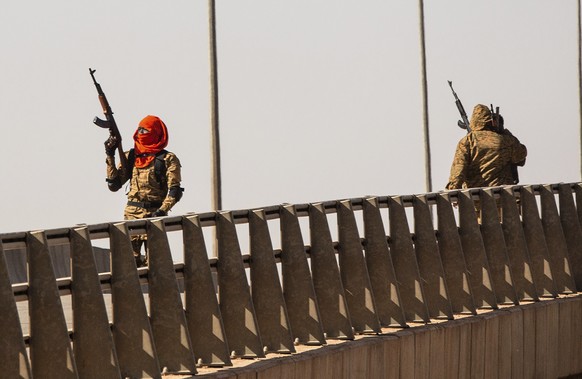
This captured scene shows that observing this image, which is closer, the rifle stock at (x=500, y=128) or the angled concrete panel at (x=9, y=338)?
the angled concrete panel at (x=9, y=338)

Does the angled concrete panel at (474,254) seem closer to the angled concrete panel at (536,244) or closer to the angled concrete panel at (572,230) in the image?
the angled concrete panel at (536,244)

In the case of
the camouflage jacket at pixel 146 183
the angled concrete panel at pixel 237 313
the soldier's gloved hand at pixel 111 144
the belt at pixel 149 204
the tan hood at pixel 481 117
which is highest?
the tan hood at pixel 481 117

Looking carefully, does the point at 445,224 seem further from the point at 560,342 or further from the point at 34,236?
the point at 34,236

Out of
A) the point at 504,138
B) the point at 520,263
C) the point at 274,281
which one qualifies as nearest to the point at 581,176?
the point at 504,138

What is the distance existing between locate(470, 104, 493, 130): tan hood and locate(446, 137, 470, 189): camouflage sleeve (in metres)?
0.23

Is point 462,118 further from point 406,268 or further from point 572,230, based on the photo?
point 406,268

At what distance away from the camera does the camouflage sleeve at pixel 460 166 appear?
18.8 metres

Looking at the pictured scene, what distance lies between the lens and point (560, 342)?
18.1 m

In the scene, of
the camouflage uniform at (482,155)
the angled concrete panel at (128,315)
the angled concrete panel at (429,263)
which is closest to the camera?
the angled concrete panel at (128,315)

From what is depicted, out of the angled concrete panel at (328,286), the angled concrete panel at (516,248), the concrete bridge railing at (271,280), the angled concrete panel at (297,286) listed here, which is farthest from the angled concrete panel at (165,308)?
the angled concrete panel at (516,248)

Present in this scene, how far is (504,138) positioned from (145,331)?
8.39 meters

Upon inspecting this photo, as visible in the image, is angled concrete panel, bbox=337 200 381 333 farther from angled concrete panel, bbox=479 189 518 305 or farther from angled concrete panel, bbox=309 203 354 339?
angled concrete panel, bbox=479 189 518 305

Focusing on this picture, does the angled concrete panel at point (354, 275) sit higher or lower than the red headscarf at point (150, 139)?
lower

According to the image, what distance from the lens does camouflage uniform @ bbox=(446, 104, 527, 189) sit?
19078mm
